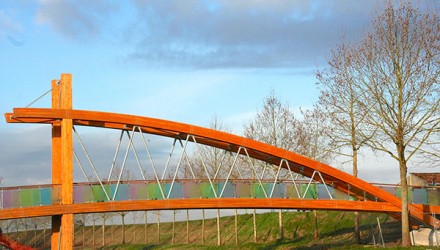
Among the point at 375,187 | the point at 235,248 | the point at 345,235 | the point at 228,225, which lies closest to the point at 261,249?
the point at 235,248

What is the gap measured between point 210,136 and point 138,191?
397cm

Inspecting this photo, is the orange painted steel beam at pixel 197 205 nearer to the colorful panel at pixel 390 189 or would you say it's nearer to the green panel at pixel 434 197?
the colorful panel at pixel 390 189

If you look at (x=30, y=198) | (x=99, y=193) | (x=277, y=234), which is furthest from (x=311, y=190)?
(x=30, y=198)

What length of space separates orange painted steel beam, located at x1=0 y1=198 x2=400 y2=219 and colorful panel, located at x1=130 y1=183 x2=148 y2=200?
531 millimetres

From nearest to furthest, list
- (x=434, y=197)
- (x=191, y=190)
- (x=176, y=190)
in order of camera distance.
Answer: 1. (x=176, y=190)
2. (x=191, y=190)
3. (x=434, y=197)

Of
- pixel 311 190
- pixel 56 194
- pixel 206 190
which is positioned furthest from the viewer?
pixel 311 190

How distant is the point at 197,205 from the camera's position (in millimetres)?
30594

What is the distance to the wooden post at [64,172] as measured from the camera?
28.6 meters

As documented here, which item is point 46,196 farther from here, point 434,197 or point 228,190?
point 434,197

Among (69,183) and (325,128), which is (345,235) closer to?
(325,128)

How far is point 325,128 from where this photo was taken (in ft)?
125

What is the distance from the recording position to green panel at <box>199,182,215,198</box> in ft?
103

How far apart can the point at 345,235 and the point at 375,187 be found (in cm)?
764

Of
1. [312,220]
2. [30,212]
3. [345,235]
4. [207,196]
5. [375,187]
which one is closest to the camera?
[30,212]
